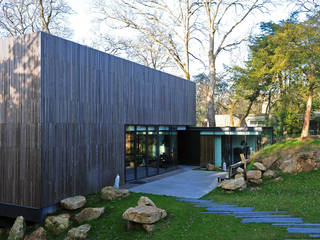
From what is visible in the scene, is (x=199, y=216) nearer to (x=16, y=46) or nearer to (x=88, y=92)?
(x=88, y=92)

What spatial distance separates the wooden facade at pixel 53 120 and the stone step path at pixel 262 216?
12.8 feet

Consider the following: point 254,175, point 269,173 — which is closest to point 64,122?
point 254,175

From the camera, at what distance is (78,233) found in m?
7.90

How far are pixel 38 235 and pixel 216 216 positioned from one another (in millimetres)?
5102

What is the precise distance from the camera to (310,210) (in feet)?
25.7

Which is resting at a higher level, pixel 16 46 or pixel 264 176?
pixel 16 46

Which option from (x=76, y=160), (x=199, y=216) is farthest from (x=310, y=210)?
(x=76, y=160)

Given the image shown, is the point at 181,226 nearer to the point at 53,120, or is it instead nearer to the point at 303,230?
the point at 303,230

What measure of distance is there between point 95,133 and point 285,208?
703 cm

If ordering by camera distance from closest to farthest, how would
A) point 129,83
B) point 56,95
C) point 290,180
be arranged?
point 56,95
point 290,180
point 129,83

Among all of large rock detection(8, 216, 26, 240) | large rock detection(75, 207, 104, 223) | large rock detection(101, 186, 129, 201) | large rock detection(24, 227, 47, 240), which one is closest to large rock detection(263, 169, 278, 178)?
large rock detection(101, 186, 129, 201)

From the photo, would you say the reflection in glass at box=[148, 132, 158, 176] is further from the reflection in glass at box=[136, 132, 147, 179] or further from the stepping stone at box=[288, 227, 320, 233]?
the stepping stone at box=[288, 227, 320, 233]

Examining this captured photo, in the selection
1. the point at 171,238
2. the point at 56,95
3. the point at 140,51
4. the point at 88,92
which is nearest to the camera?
the point at 171,238

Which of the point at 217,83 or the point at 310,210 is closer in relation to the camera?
the point at 310,210
